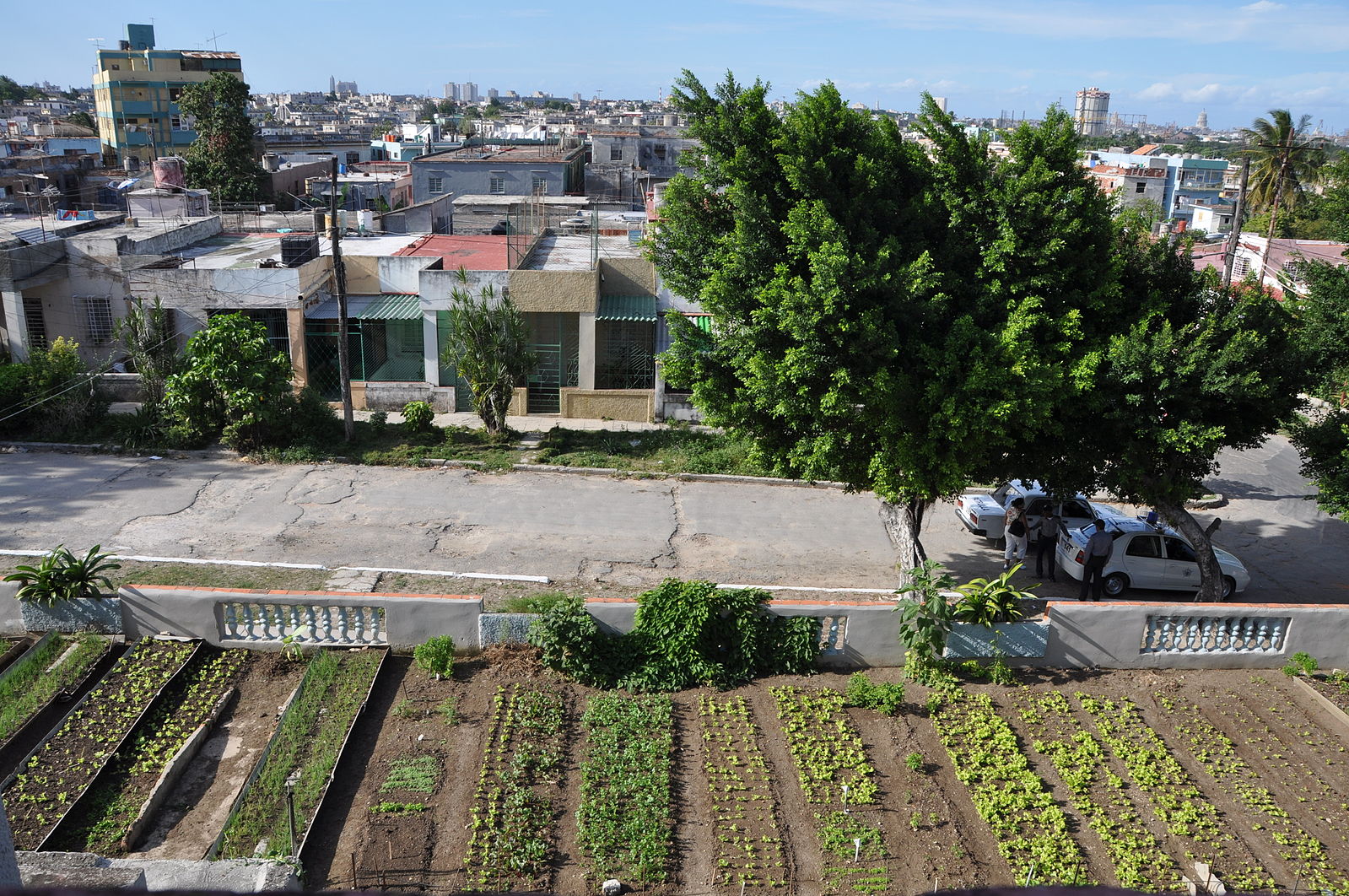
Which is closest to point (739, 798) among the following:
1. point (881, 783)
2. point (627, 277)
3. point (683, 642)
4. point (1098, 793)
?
point (881, 783)

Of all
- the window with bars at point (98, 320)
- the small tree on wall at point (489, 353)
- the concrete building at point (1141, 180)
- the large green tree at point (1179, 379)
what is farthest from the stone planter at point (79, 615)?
the concrete building at point (1141, 180)

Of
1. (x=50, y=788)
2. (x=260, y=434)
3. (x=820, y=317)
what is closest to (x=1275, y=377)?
(x=820, y=317)

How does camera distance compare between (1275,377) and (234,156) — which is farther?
(234,156)

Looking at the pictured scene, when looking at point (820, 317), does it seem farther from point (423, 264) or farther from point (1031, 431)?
point (423, 264)

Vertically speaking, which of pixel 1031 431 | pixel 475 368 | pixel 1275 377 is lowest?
pixel 475 368

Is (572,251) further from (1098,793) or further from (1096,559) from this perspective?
(1098,793)

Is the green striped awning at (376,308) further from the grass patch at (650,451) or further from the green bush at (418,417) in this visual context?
the grass patch at (650,451)
